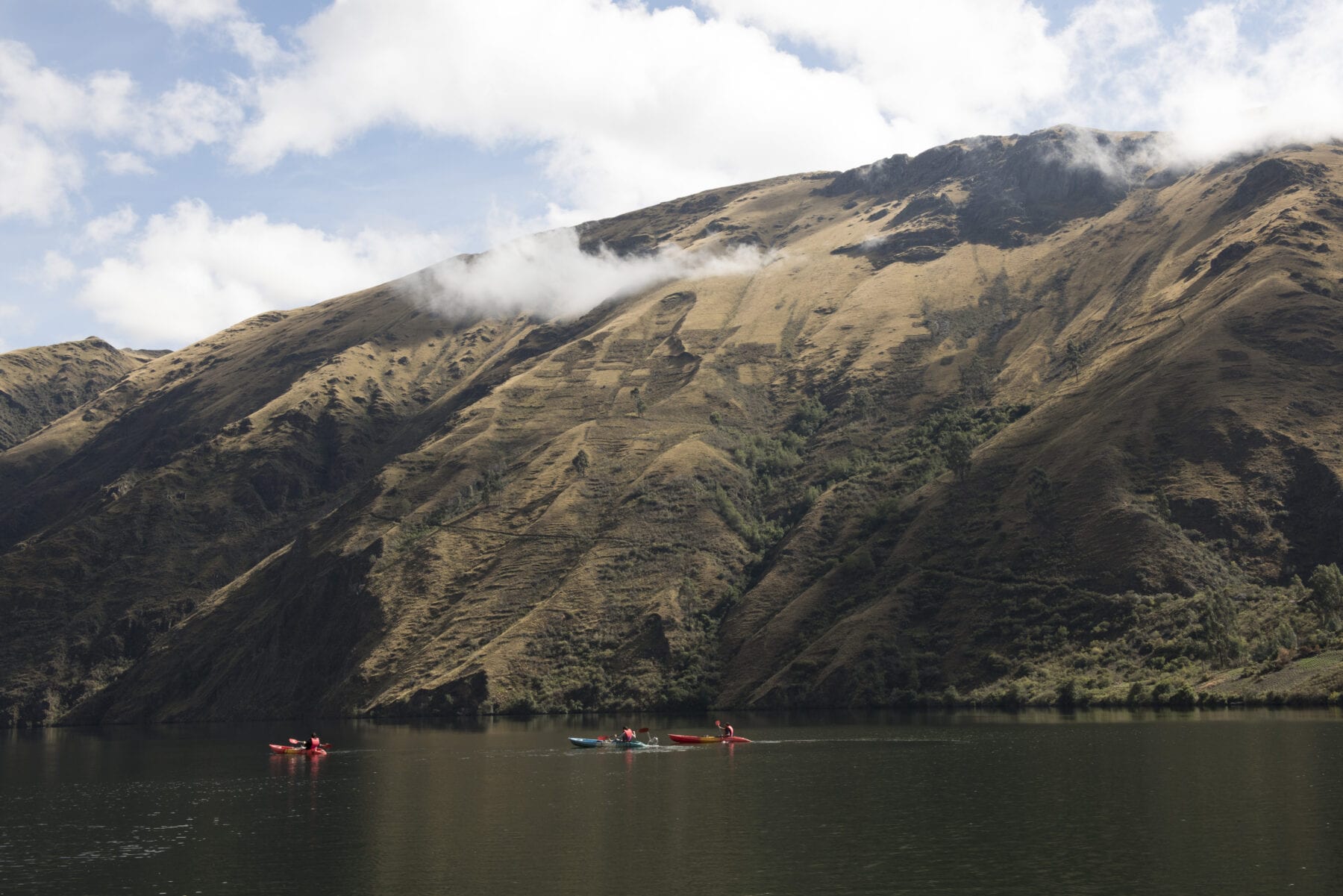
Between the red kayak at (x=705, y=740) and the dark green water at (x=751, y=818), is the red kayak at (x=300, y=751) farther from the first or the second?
the red kayak at (x=705, y=740)

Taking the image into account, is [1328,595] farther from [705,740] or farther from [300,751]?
[300,751]

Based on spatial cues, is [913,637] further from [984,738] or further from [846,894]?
[846,894]

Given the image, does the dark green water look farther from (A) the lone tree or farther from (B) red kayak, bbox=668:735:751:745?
(A) the lone tree

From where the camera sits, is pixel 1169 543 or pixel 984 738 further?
pixel 1169 543

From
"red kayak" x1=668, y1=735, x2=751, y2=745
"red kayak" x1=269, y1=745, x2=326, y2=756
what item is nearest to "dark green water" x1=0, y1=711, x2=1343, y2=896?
"red kayak" x1=668, y1=735, x2=751, y2=745

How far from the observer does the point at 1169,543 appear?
167 meters

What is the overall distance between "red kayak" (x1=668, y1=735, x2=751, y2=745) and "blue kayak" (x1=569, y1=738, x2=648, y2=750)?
4.52 meters

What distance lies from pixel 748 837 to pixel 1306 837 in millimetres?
26383

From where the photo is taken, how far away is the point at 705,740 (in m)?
127

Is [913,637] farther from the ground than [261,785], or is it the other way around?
[913,637]

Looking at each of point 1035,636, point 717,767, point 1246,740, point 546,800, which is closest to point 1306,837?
point 1246,740

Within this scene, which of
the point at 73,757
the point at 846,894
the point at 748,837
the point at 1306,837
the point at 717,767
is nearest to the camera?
the point at 846,894

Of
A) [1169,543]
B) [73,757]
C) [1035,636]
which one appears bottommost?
[73,757]

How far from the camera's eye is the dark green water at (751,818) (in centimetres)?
5234
